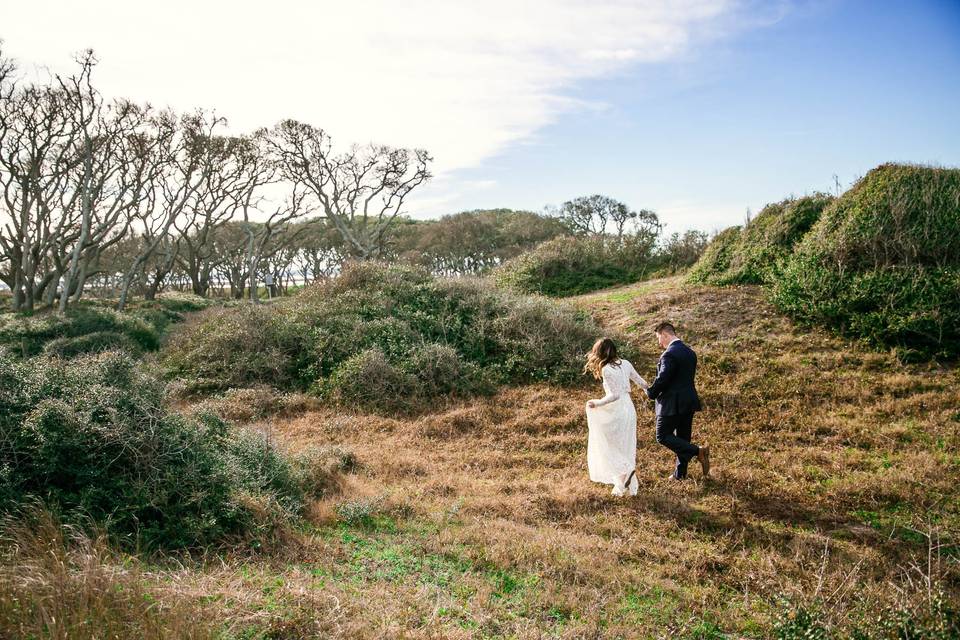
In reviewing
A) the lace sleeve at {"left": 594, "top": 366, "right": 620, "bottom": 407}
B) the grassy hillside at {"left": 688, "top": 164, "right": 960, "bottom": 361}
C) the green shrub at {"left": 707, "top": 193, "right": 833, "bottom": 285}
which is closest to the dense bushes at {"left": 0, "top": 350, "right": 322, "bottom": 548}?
the lace sleeve at {"left": 594, "top": 366, "right": 620, "bottom": 407}

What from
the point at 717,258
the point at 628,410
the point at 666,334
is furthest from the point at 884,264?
the point at 628,410

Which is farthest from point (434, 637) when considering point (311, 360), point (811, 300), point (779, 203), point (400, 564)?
point (779, 203)

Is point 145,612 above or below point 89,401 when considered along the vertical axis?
below

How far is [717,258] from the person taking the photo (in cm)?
1414

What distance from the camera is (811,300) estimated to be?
1077cm

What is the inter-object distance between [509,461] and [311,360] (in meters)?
5.78

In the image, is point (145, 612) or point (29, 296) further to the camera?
point (29, 296)

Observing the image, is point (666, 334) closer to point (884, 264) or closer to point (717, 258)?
point (884, 264)

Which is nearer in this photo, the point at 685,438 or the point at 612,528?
the point at 612,528

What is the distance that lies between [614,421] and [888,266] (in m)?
7.83

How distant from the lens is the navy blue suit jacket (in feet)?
20.3

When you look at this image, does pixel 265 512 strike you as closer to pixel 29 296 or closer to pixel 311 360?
pixel 311 360

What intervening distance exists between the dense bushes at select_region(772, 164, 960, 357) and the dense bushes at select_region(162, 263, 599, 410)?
14.4 ft

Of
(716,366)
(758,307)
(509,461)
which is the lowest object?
(509,461)
